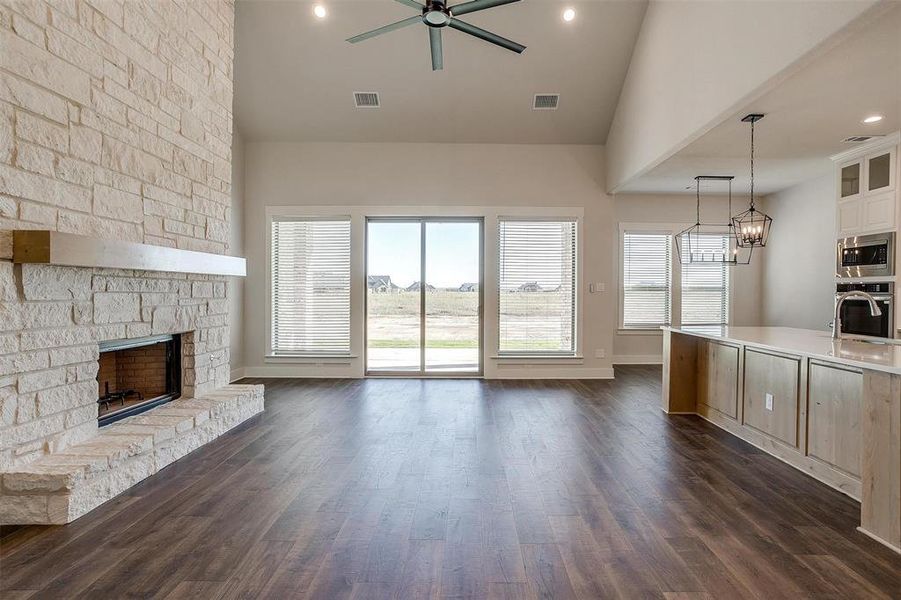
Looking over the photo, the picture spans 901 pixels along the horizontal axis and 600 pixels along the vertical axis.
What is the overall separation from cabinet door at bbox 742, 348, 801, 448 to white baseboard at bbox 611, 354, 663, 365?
3951 mm

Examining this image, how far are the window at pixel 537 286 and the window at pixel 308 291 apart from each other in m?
2.27

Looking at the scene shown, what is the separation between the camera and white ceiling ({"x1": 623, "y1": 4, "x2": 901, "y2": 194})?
9.17ft

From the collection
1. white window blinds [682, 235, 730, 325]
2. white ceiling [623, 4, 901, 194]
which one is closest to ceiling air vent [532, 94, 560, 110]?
white ceiling [623, 4, 901, 194]

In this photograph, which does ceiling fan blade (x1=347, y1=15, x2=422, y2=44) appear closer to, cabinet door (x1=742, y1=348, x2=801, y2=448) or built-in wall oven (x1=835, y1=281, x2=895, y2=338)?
cabinet door (x1=742, y1=348, x2=801, y2=448)

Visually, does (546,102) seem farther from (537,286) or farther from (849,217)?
(849,217)

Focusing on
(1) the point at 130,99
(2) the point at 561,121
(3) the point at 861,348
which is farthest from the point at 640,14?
(1) the point at 130,99

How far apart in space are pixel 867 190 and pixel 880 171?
9.4 inches

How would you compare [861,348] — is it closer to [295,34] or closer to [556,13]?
[556,13]

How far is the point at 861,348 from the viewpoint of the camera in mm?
3068

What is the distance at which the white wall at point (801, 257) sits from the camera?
6.45m

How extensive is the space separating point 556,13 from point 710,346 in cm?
382

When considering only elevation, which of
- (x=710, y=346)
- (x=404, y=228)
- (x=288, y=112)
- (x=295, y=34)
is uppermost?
(x=295, y=34)

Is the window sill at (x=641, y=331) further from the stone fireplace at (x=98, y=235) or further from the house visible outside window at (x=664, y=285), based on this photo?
the stone fireplace at (x=98, y=235)

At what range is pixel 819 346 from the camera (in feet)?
10.6
